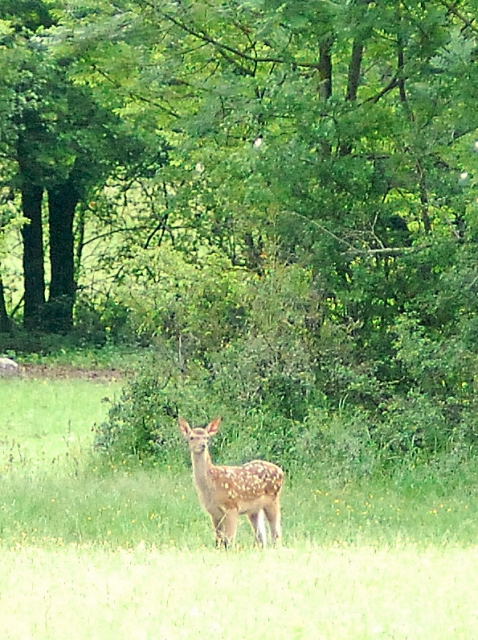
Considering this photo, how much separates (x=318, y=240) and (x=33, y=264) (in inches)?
829

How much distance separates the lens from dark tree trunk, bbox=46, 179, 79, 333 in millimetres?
36688

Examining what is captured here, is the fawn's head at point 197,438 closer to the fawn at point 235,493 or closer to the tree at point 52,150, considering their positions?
the fawn at point 235,493

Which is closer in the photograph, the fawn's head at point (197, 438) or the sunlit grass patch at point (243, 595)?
the sunlit grass patch at point (243, 595)

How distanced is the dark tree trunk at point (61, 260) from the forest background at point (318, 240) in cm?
1720

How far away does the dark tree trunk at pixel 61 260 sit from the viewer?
3669 cm

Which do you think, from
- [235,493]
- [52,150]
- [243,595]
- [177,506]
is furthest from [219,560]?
[52,150]

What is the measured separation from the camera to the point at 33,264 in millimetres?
36875

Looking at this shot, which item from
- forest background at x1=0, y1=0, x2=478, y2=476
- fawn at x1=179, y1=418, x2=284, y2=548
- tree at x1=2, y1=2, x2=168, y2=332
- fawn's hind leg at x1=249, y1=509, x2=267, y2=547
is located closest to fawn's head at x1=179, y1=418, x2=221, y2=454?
fawn at x1=179, y1=418, x2=284, y2=548

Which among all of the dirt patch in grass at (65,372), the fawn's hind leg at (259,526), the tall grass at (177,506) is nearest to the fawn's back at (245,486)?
the fawn's hind leg at (259,526)

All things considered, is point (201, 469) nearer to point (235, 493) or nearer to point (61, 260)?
point (235, 493)

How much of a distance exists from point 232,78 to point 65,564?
9812 mm

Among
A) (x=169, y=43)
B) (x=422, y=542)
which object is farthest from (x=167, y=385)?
(x=422, y=542)

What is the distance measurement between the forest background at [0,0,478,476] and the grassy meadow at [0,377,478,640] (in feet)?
3.41

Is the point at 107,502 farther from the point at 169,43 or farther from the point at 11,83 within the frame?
the point at 11,83
